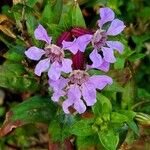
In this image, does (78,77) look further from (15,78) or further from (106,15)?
(15,78)

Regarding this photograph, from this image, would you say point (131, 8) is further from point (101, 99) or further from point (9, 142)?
point (9, 142)

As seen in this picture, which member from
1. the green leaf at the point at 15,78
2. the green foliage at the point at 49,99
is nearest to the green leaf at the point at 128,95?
the green foliage at the point at 49,99

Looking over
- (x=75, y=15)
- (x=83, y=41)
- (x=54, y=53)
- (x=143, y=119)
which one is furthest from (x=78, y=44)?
(x=143, y=119)

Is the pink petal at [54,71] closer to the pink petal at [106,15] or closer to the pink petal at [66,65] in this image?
the pink petal at [66,65]

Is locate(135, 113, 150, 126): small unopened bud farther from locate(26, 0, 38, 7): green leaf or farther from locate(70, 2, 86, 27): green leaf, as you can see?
locate(26, 0, 38, 7): green leaf

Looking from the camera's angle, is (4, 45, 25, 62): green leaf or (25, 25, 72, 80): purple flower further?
(4, 45, 25, 62): green leaf

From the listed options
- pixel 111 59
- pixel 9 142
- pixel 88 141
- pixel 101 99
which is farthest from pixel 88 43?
pixel 9 142

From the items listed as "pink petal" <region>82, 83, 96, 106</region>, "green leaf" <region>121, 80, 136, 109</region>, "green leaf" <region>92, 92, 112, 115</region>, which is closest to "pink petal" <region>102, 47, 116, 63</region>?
"pink petal" <region>82, 83, 96, 106</region>
